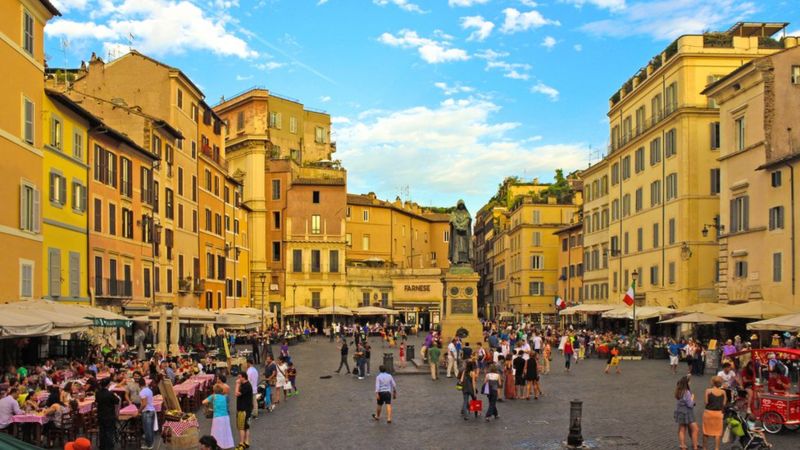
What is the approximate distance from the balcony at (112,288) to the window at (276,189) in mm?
40146

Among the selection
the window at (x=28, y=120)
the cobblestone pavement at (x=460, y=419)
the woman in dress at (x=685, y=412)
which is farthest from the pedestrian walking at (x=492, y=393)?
the window at (x=28, y=120)

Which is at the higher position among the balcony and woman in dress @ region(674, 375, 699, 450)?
the balcony

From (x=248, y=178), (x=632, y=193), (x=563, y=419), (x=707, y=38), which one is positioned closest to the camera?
(x=563, y=419)

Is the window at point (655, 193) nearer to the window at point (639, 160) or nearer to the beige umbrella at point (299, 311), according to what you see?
the window at point (639, 160)

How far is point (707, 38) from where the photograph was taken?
165ft

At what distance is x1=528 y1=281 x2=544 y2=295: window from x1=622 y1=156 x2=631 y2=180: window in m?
33.3

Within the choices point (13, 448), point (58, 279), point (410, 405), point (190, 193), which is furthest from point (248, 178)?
point (13, 448)

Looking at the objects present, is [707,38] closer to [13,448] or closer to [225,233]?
[225,233]

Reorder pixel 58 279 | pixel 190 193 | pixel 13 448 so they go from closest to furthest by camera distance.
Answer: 1. pixel 13 448
2. pixel 58 279
3. pixel 190 193

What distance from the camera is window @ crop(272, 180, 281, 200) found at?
81625 millimetres

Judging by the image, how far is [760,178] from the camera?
38.5 m

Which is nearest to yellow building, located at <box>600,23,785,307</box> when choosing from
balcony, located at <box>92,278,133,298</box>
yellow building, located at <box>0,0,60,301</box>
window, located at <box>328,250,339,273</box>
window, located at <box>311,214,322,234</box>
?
balcony, located at <box>92,278,133,298</box>

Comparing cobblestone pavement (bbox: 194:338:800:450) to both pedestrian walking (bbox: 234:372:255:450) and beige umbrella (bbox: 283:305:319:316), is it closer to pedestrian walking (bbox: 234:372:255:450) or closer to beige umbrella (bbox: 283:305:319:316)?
pedestrian walking (bbox: 234:372:255:450)

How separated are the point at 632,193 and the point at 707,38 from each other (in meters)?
12.5
